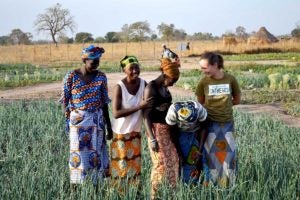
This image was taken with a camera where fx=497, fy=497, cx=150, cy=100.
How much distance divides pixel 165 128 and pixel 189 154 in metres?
0.26

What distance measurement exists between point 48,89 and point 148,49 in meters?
22.7

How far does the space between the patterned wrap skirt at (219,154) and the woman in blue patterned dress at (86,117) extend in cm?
91

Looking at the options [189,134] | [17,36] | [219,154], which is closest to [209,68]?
[189,134]

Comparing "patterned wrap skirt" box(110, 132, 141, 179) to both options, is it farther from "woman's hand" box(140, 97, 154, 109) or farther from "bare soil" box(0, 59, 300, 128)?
"bare soil" box(0, 59, 300, 128)

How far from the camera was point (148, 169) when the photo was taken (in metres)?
4.39

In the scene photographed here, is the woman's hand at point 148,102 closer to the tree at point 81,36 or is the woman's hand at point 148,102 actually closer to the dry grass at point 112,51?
the dry grass at point 112,51

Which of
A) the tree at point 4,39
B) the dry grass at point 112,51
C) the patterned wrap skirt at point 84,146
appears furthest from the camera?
the tree at point 4,39

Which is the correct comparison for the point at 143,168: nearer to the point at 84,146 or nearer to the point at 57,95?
the point at 84,146

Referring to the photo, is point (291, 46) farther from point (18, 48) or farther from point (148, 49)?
point (18, 48)

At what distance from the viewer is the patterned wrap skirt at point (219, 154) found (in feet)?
12.1

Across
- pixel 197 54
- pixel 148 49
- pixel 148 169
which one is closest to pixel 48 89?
pixel 148 169

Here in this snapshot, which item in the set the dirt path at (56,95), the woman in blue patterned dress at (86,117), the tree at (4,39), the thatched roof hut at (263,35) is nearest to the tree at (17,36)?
the tree at (4,39)

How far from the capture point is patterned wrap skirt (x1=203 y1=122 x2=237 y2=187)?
12.1 ft

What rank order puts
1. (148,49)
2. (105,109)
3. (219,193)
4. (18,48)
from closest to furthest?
(219,193) < (105,109) < (148,49) < (18,48)
